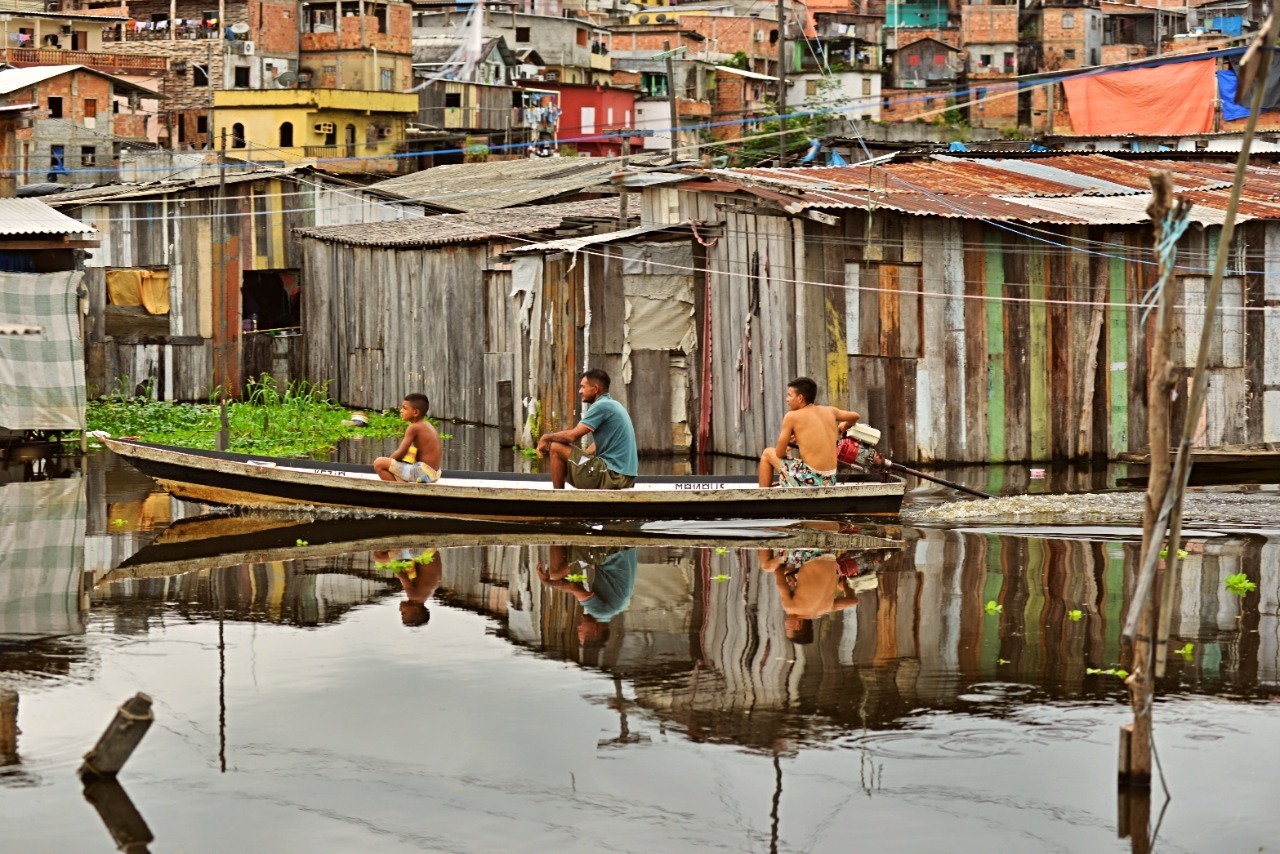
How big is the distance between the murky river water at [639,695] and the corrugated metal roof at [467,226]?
916 cm

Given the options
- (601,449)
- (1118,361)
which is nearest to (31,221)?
(601,449)

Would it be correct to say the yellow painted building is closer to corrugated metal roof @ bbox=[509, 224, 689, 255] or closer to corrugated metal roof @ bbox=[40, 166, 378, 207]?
corrugated metal roof @ bbox=[40, 166, 378, 207]

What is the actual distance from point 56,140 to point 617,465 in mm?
39392

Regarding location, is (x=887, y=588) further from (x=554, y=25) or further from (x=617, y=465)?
(x=554, y=25)

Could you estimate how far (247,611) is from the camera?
11.8m

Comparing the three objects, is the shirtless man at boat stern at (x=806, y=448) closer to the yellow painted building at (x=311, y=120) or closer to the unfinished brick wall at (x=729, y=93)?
the yellow painted building at (x=311, y=120)

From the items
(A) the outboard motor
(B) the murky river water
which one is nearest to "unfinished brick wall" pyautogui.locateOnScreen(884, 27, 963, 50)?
(A) the outboard motor

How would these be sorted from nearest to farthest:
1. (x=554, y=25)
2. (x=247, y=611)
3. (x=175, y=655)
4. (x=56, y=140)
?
1. (x=175, y=655)
2. (x=247, y=611)
3. (x=56, y=140)
4. (x=554, y=25)

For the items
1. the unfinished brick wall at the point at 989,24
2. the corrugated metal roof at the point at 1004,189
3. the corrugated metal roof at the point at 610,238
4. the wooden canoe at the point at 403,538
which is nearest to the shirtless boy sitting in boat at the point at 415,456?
the wooden canoe at the point at 403,538

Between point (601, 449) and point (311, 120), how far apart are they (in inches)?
1770

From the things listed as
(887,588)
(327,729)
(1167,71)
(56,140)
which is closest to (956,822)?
Result: (327,729)

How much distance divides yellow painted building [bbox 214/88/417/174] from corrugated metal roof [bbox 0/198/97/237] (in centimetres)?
3470

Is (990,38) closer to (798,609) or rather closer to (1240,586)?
(1240,586)

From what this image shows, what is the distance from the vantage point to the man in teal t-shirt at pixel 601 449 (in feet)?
49.3
